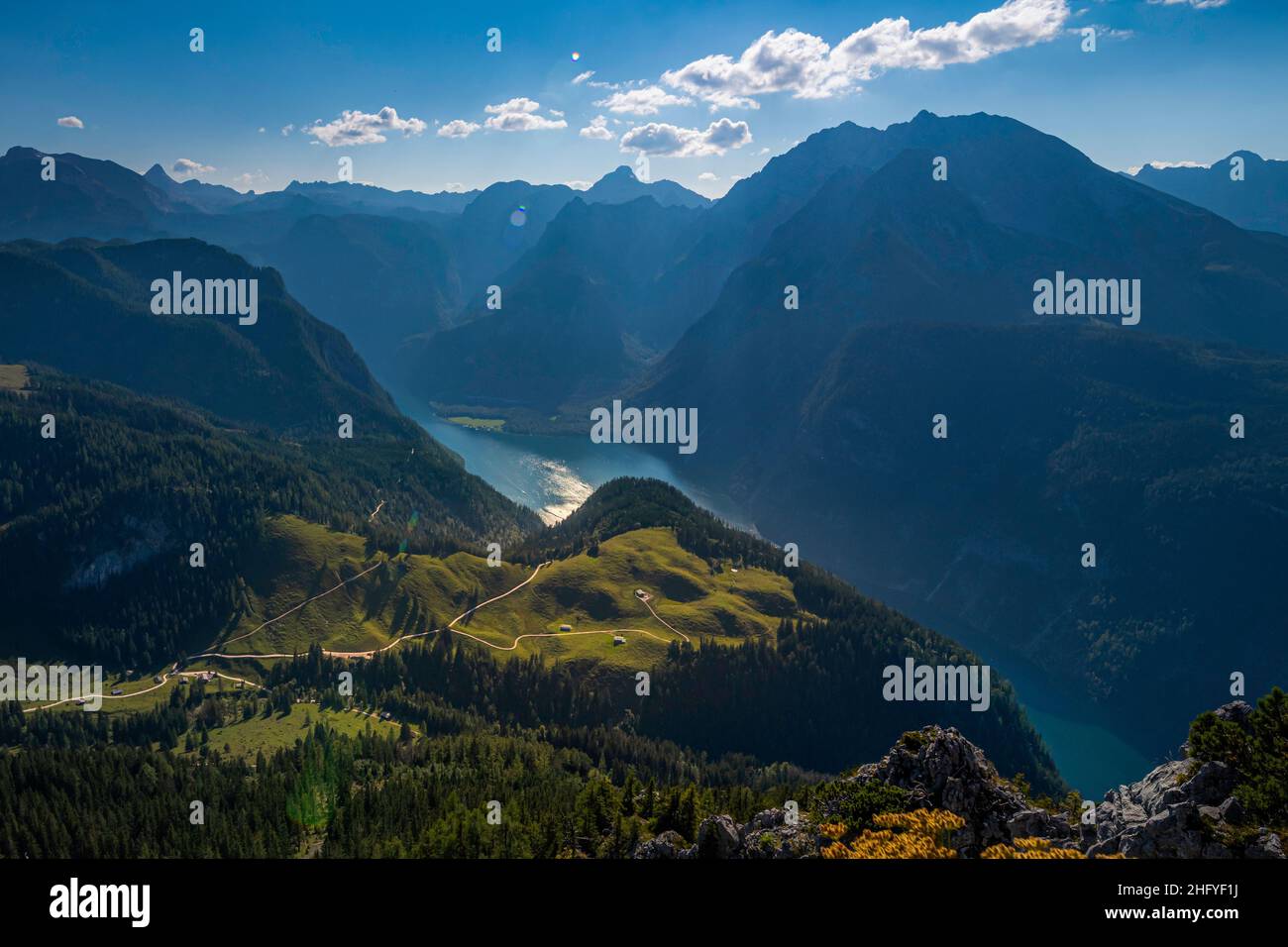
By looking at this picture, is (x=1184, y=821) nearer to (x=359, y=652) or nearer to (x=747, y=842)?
(x=747, y=842)

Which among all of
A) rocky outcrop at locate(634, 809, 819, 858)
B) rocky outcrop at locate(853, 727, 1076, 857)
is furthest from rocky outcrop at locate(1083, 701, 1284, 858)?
rocky outcrop at locate(634, 809, 819, 858)

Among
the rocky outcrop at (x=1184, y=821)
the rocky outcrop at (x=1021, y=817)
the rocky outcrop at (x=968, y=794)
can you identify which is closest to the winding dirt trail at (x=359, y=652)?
the rocky outcrop at (x=1021, y=817)

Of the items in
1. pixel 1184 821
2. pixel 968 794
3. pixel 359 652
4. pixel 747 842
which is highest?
pixel 1184 821

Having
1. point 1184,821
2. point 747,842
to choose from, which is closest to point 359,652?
point 747,842

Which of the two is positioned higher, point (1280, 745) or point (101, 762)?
point (1280, 745)

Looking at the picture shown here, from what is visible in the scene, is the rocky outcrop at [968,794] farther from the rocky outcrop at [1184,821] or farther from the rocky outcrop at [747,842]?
the rocky outcrop at [747,842]
